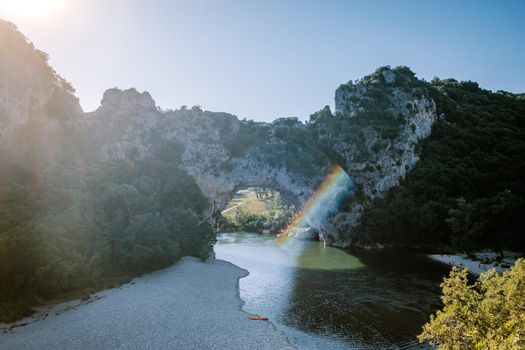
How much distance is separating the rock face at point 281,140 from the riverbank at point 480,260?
88.4 feet

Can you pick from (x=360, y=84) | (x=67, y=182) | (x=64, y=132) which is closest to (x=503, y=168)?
(x=360, y=84)

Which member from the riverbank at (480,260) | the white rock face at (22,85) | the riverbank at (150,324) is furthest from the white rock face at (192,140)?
the riverbank at (150,324)

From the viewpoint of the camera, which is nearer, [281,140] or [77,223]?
[77,223]

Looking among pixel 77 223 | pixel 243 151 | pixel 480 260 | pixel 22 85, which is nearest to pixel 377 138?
pixel 243 151

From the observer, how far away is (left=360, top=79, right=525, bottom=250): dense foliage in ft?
213

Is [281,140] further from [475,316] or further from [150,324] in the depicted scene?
[475,316]

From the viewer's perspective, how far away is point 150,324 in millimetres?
31031

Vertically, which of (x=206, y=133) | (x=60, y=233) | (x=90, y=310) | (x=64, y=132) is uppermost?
(x=206, y=133)

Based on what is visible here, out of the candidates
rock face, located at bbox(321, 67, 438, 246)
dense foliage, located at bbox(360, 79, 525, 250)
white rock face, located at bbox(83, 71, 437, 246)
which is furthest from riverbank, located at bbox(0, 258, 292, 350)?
rock face, located at bbox(321, 67, 438, 246)

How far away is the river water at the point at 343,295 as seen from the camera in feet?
104

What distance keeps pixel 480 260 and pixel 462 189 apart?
84.6ft

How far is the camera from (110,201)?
55219 millimetres

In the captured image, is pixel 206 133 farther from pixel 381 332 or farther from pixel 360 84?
pixel 381 332

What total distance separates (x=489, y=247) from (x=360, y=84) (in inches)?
2342
